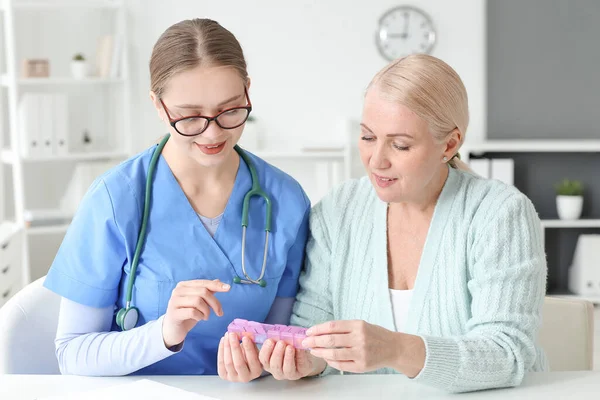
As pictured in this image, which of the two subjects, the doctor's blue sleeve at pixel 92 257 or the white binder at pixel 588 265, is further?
the white binder at pixel 588 265

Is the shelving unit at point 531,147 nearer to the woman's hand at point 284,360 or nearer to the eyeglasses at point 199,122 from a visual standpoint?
the eyeglasses at point 199,122

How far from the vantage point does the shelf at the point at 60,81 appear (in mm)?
4395

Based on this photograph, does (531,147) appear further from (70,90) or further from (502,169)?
(70,90)

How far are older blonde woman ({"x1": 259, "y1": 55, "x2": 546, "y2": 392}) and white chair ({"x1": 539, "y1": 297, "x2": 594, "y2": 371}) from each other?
16 centimetres

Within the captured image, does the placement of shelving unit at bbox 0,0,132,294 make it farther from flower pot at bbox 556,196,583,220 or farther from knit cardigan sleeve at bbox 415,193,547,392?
knit cardigan sleeve at bbox 415,193,547,392

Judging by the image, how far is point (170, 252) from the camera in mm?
1657

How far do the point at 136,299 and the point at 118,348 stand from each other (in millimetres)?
133

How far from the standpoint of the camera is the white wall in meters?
5.01

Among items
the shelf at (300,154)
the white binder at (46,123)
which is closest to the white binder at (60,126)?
the white binder at (46,123)

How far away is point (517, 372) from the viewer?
1452mm

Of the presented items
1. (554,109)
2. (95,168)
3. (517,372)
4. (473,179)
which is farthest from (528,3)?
(517,372)

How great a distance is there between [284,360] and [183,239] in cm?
37

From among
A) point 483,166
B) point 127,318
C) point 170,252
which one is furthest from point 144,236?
point 483,166

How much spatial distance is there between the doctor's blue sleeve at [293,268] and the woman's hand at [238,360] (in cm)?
32
